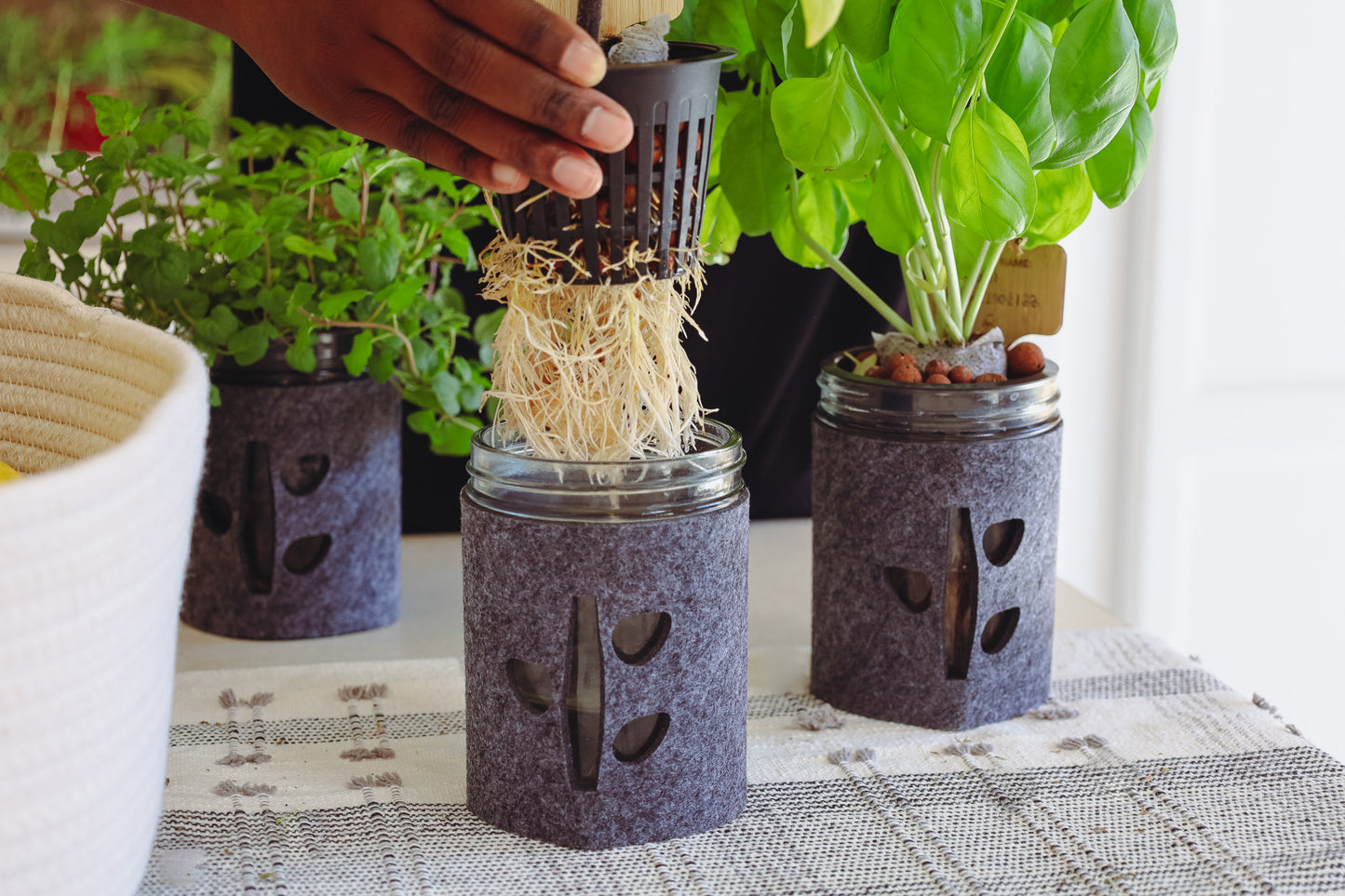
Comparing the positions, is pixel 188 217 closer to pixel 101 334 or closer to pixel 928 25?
pixel 101 334

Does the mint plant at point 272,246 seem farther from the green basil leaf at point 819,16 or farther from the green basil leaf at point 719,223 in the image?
the green basil leaf at point 819,16

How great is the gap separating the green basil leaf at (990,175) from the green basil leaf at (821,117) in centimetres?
6

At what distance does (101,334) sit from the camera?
0.63m

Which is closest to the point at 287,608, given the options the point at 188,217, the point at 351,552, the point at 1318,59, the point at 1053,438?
the point at 351,552

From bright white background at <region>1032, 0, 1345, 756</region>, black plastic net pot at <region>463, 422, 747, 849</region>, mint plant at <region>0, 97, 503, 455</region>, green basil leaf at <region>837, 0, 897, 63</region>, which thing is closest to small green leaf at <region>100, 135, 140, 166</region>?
mint plant at <region>0, 97, 503, 455</region>

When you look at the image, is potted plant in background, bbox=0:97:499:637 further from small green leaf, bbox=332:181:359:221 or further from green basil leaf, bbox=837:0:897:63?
green basil leaf, bbox=837:0:897:63

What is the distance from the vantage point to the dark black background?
1303mm

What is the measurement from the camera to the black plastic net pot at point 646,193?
610 millimetres

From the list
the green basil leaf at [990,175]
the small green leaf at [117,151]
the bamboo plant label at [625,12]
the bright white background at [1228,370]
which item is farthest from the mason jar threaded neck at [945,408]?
the bright white background at [1228,370]

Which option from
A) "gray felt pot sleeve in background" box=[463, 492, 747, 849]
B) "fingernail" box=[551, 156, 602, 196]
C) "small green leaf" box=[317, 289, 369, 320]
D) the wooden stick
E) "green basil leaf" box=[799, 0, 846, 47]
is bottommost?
"gray felt pot sleeve in background" box=[463, 492, 747, 849]

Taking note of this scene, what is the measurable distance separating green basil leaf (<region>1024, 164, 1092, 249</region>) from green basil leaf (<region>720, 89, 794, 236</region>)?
15 cm

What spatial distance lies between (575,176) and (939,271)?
0.32 metres

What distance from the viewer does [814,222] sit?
2.95 feet

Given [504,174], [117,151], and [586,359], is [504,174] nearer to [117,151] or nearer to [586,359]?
[586,359]
